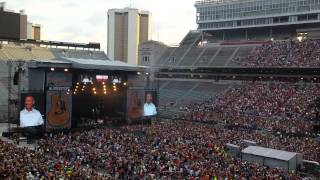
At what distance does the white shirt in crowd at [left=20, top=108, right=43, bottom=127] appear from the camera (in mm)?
30422

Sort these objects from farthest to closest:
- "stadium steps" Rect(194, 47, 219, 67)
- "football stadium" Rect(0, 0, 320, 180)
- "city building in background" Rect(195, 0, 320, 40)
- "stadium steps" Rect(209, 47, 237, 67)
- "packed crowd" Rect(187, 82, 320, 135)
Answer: "stadium steps" Rect(194, 47, 219, 67) → "stadium steps" Rect(209, 47, 237, 67) → "city building in background" Rect(195, 0, 320, 40) → "packed crowd" Rect(187, 82, 320, 135) → "football stadium" Rect(0, 0, 320, 180)

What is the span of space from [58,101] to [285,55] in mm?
28762

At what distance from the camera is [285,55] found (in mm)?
51438

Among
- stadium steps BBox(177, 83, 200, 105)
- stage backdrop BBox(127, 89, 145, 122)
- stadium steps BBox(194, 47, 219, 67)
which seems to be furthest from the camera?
stadium steps BBox(194, 47, 219, 67)

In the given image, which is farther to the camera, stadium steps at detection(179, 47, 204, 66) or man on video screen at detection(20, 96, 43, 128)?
stadium steps at detection(179, 47, 204, 66)

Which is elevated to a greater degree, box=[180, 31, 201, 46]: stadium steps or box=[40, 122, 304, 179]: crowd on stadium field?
box=[180, 31, 201, 46]: stadium steps

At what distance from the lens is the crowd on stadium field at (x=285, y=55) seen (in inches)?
1898

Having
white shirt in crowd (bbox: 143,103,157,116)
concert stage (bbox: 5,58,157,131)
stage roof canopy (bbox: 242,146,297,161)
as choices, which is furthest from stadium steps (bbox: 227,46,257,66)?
stage roof canopy (bbox: 242,146,297,161)

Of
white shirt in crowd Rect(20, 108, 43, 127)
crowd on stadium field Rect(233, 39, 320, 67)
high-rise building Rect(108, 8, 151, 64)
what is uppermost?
high-rise building Rect(108, 8, 151, 64)

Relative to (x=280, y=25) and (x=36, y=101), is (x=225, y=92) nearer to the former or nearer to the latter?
(x=280, y=25)

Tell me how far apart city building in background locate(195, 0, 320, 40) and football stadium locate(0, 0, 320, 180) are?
0.49ft

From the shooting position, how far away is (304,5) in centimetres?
5638

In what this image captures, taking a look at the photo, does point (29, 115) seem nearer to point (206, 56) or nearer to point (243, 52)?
point (243, 52)

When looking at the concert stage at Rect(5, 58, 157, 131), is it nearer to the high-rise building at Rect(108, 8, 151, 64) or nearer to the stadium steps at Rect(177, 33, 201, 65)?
the stadium steps at Rect(177, 33, 201, 65)
